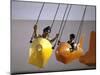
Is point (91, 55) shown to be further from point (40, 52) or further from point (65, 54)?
point (40, 52)

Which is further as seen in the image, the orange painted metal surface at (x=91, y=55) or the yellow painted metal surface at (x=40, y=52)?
the orange painted metal surface at (x=91, y=55)

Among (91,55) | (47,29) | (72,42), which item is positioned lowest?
(91,55)

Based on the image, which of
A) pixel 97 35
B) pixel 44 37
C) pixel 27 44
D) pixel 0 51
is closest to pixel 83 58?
pixel 97 35

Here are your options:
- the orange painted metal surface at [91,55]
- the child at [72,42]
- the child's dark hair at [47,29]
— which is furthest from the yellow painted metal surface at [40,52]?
the orange painted metal surface at [91,55]

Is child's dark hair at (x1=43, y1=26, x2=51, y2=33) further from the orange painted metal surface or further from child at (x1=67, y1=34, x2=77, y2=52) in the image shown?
the orange painted metal surface

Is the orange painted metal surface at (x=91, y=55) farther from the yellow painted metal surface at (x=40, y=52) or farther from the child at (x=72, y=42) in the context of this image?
the yellow painted metal surface at (x=40, y=52)

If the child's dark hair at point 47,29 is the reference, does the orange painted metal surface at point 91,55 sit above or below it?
below

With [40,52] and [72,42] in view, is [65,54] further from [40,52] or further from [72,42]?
[40,52]

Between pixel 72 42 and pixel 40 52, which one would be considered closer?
pixel 40 52

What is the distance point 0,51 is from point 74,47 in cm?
69

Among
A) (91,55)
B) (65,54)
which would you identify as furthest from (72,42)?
(91,55)

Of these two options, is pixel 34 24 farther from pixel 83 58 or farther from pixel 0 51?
pixel 83 58

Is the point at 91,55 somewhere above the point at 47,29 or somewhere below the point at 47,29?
below

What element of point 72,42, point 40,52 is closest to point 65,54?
point 72,42
